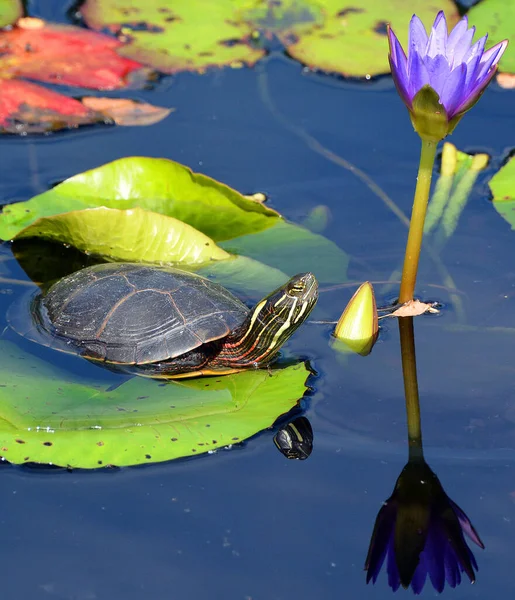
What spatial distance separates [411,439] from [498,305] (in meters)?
1.16

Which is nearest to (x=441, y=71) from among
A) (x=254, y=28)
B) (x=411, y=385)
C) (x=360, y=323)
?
(x=360, y=323)

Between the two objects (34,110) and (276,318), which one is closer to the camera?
(276,318)

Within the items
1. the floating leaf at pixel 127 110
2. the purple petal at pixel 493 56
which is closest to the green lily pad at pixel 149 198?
the floating leaf at pixel 127 110

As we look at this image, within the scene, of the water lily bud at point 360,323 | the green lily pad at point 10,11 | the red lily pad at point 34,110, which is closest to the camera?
the water lily bud at point 360,323

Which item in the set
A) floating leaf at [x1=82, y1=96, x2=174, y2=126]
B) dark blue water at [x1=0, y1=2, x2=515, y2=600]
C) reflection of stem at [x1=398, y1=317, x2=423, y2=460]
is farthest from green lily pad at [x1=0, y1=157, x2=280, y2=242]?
floating leaf at [x1=82, y1=96, x2=174, y2=126]

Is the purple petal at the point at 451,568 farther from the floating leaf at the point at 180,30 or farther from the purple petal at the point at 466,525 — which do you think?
the floating leaf at the point at 180,30

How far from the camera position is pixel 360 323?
3922mm

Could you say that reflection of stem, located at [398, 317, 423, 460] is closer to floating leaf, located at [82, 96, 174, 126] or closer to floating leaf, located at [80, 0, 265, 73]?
floating leaf, located at [82, 96, 174, 126]

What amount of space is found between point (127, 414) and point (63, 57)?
3.60m

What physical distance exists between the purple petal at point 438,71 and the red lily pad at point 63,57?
10.4 feet

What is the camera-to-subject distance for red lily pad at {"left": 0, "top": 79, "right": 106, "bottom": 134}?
5.43 m

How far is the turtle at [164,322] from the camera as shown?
12.5ft

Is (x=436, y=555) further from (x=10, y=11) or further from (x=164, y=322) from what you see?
(x=10, y=11)

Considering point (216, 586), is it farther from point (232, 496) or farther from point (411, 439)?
point (411, 439)
